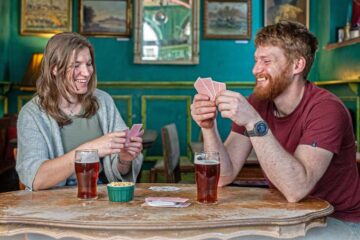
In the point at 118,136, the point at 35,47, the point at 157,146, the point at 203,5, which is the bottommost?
the point at 157,146

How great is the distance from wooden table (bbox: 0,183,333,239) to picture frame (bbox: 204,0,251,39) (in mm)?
5034

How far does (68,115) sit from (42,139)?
0.62 ft

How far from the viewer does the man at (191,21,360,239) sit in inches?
68.6

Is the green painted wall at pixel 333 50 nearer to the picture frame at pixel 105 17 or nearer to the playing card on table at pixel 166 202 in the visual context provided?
the picture frame at pixel 105 17

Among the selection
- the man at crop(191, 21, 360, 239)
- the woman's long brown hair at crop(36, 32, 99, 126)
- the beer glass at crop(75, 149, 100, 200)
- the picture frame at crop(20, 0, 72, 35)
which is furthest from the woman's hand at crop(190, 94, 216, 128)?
the picture frame at crop(20, 0, 72, 35)

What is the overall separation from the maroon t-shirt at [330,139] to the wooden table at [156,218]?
26 cm

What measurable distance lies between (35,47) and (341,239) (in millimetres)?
5541

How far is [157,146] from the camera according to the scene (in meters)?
6.61

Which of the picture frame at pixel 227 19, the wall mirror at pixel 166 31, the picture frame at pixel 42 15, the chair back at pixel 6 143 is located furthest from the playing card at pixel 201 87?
the picture frame at pixel 42 15

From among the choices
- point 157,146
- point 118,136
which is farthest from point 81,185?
point 157,146

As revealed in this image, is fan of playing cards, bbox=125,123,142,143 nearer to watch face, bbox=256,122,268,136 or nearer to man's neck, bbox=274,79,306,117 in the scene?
watch face, bbox=256,122,268,136

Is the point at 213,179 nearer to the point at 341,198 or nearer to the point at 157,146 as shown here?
the point at 341,198

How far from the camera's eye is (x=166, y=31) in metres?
6.46

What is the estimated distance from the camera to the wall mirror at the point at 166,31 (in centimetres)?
644
